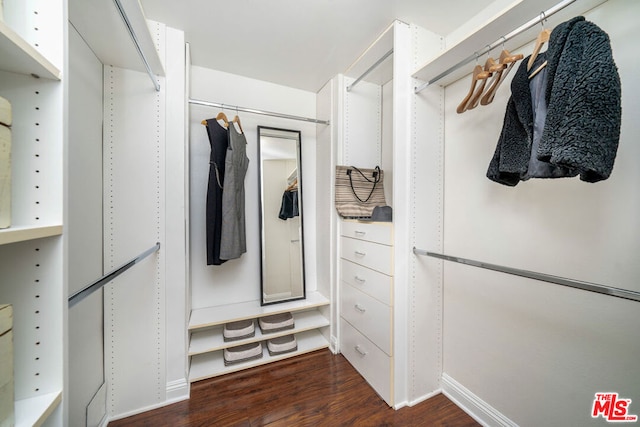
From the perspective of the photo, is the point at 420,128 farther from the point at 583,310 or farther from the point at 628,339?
the point at 628,339

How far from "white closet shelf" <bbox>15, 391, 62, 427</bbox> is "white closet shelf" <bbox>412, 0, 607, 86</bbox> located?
6.07ft

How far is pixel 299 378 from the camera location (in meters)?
1.68

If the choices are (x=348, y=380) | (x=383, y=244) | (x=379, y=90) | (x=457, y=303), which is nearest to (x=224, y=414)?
(x=348, y=380)

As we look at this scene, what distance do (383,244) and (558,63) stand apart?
41.7 inches

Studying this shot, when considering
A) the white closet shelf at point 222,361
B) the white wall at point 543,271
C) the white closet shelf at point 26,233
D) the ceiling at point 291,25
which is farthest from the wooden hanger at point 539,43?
the white closet shelf at point 222,361

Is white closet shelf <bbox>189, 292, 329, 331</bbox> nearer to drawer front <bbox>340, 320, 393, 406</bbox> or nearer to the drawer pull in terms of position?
drawer front <bbox>340, 320, 393, 406</bbox>

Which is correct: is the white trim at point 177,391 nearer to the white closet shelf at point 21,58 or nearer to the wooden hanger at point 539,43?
the white closet shelf at point 21,58

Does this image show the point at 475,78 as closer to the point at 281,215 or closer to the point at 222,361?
the point at 281,215

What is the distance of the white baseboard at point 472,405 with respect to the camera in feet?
4.14

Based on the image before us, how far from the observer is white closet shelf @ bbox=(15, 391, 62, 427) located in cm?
44

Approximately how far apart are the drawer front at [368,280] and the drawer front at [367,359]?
342 mm

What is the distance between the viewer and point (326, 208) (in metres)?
2.07

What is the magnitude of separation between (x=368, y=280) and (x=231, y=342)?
1121 millimetres
